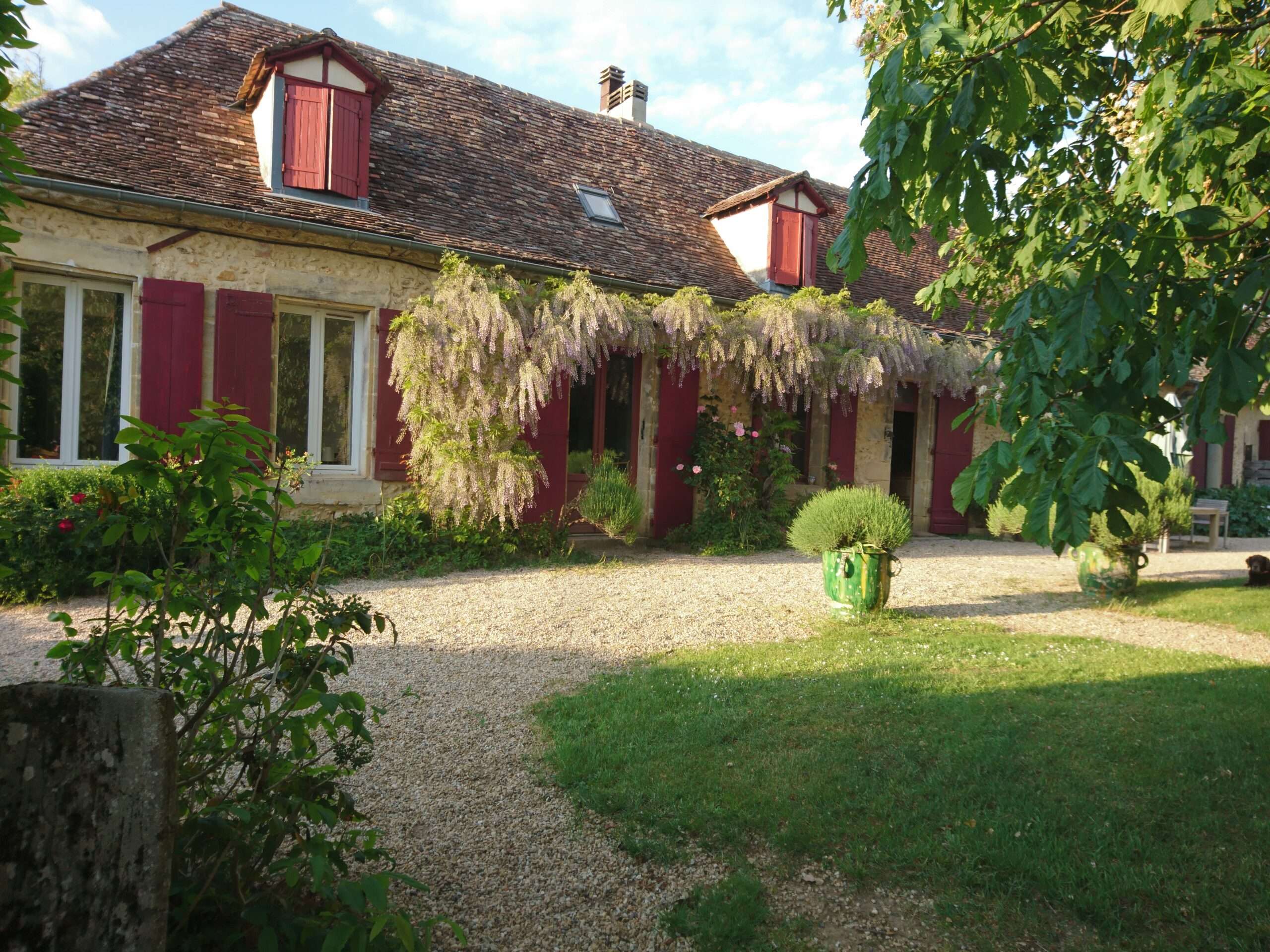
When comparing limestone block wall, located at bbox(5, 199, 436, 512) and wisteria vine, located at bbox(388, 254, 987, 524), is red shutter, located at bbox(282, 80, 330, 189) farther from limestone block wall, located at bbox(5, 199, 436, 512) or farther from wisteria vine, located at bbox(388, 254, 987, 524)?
wisteria vine, located at bbox(388, 254, 987, 524)

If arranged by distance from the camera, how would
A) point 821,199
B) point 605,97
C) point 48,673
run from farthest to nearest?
1. point 605,97
2. point 821,199
3. point 48,673

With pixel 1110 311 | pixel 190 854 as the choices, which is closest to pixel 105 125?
pixel 190 854

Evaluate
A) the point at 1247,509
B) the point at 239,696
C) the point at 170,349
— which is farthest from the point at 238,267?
the point at 1247,509

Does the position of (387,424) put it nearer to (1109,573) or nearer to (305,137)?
(305,137)

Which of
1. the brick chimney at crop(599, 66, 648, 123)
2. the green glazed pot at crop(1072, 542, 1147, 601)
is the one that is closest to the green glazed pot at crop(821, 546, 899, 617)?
the green glazed pot at crop(1072, 542, 1147, 601)

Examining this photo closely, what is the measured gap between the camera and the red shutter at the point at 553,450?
8.69 meters

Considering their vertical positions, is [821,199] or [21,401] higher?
[821,199]

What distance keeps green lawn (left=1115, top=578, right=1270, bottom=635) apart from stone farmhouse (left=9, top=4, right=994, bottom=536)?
214 centimetres

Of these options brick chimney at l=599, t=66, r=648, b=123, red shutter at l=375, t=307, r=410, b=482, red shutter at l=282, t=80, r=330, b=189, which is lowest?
red shutter at l=375, t=307, r=410, b=482

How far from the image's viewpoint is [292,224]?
7.08 meters

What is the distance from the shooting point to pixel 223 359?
7102mm

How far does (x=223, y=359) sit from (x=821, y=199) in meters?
7.87

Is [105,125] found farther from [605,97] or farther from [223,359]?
[605,97]

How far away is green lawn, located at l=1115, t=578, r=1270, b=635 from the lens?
20.0 feet
